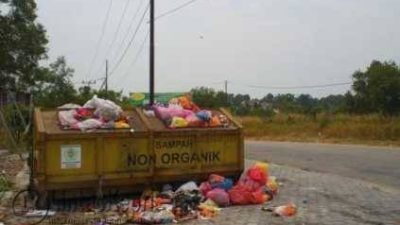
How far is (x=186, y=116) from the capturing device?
41.9 feet

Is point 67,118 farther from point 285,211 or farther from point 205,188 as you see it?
point 285,211

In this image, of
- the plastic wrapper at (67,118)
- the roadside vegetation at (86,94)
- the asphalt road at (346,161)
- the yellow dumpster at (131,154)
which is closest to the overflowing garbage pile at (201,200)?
the yellow dumpster at (131,154)

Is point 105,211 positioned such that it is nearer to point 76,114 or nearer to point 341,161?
point 76,114

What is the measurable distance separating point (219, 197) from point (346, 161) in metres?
9.93

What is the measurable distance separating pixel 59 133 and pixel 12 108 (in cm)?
1861

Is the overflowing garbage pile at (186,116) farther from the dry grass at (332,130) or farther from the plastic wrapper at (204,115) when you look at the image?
the dry grass at (332,130)

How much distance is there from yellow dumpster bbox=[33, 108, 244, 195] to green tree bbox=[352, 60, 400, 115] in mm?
48666

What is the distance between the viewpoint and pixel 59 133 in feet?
36.7

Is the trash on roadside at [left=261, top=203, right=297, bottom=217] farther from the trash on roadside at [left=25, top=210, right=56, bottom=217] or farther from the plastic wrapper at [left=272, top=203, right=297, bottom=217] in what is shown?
the trash on roadside at [left=25, top=210, right=56, bottom=217]

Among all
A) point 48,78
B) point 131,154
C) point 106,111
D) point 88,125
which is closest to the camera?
point 88,125

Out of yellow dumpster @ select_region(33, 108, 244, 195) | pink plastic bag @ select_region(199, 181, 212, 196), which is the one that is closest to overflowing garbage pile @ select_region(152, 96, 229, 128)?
yellow dumpster @ select_region(33, 108, 244, 195)

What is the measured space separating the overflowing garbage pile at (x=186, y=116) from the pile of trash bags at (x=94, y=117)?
0.77 meters

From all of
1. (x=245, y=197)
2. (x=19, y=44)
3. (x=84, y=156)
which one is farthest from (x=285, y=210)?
(x=19, y=44)

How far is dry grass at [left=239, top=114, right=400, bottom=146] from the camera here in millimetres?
33875
